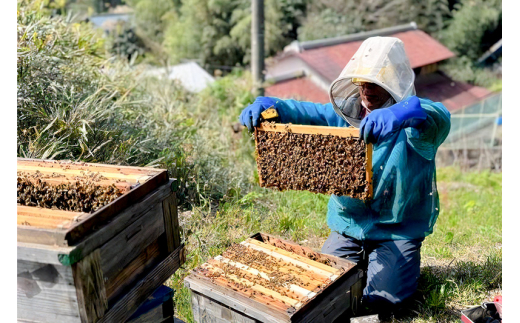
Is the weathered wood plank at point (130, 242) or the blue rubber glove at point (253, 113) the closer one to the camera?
the weathered wood plank at point (130, 242)

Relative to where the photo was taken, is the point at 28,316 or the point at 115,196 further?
the point at 115,196

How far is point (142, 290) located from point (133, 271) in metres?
0.12

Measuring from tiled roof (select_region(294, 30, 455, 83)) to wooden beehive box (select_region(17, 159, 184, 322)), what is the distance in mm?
13889

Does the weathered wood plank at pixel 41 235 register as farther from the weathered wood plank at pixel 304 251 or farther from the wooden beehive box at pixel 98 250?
the weathered wood plank at pixel 304 251

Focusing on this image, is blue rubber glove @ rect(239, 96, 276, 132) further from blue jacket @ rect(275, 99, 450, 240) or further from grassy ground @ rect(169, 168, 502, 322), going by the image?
grassy ground @ rect(169, 168, 502, 322)

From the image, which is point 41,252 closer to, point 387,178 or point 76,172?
point 76,172

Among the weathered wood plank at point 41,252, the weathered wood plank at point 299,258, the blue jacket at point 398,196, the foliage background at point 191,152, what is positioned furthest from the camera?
the foliage background at point 191,152

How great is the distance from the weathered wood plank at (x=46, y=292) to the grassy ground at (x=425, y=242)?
52.5 inches

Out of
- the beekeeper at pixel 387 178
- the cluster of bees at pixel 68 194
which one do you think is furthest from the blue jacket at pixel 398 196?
the cluster of bees at pixel 68 194

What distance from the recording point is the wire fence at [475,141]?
12.1 metres

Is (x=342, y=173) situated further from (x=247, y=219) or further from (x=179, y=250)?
(x=247, y=219)

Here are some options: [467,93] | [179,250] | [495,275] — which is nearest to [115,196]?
[179,250]

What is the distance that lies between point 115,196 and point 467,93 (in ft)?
72.6

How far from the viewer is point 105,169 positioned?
2.53m
